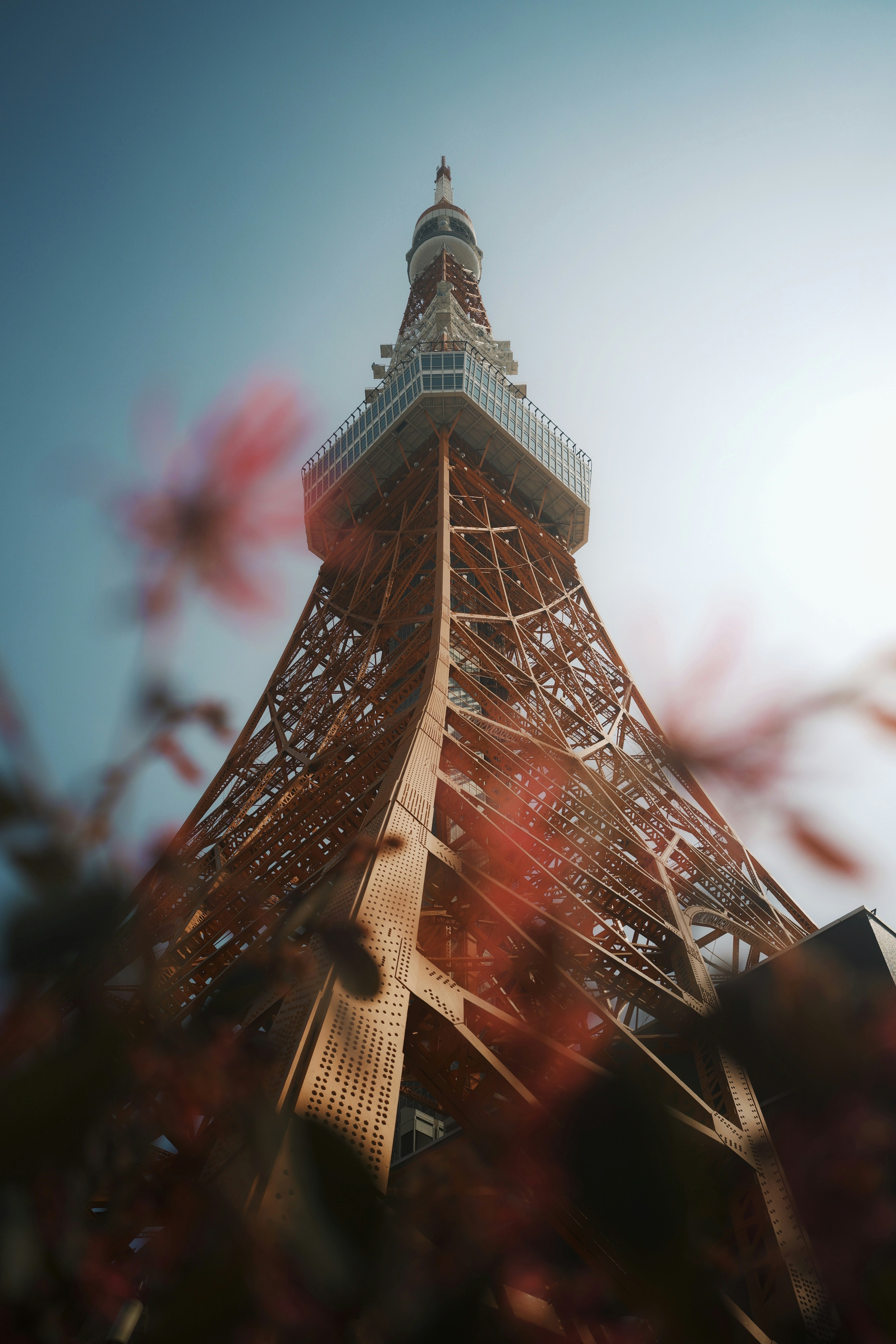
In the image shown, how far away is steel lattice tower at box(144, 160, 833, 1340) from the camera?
5.98m

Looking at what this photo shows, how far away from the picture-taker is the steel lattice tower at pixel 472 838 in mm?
5980

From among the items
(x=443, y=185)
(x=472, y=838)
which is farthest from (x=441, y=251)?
(x=472, y=838)

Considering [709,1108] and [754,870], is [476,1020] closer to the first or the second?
[709,1108]

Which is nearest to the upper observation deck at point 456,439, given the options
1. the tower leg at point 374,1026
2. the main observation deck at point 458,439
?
the main observation deck at point 458,439

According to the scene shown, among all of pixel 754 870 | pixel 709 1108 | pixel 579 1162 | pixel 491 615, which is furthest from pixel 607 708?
pixel 579 1162

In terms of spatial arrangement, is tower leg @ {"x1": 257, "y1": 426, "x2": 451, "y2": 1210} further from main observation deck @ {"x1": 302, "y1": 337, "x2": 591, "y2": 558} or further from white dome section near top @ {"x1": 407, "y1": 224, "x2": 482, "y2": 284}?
white dome section near top @ {"x1": 407, "y1": 224, "x2": 482, "y2": 284}

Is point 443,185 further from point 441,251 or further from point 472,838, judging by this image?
point 472,838

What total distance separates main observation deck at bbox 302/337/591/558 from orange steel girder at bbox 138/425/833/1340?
2059 mm

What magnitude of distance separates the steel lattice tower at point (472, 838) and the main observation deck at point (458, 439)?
0.31 ft

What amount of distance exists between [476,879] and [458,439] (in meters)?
21.9

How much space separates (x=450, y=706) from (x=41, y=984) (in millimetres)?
9651

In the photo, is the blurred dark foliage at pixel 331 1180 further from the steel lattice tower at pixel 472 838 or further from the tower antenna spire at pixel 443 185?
the tower antenna spire at pixel 443 185

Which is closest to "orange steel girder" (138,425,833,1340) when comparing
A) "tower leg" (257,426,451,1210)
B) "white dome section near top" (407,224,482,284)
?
"tower leg" (257,426,451,1210)

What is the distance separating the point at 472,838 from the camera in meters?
10.6
